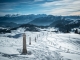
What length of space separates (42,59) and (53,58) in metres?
1.51

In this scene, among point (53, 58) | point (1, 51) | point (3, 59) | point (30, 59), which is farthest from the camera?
point (1, 51)

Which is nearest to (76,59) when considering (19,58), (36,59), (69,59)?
(69,59)

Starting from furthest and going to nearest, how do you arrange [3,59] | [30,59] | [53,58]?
1. [53,58]
2. [30,59]
3. [3,59]

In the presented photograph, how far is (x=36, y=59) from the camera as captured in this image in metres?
14.7

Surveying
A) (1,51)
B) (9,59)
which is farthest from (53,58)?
(1,51)

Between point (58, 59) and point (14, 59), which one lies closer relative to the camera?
point (14, 59)

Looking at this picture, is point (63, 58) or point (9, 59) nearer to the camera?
point (9, 59)

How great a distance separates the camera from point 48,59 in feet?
49.3

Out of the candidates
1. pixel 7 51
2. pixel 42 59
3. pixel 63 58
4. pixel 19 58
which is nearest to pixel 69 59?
pixel 63 58

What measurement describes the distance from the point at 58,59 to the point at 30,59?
328cm

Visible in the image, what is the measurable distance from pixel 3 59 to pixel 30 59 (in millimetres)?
2890

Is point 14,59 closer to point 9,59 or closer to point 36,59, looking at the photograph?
point 9,59

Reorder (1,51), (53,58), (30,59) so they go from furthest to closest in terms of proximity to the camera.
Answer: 1. (1,51)
2. (53,58)
3. (30,59)

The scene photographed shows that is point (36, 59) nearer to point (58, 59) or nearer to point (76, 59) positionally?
point (58, 59)
